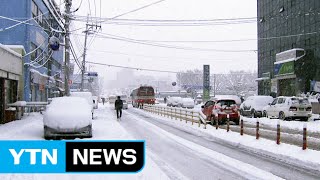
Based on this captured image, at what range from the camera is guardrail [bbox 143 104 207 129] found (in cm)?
2609

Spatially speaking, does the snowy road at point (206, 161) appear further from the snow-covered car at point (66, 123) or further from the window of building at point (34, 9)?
the window of building at point (34, 9)

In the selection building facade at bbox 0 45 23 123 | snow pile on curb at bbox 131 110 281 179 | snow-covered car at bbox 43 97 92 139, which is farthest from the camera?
building facade at bbox 0 45 23 123

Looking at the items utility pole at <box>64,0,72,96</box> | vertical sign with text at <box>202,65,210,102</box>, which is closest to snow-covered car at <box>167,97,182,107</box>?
vertical sign with text at <box>202,65,210,102</box>

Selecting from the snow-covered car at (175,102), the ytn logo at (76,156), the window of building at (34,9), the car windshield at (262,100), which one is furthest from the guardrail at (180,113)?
the ytn logo at (76,156)

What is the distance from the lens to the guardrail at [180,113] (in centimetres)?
2609

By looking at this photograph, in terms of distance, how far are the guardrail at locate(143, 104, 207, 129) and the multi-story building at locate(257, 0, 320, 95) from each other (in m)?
13.3

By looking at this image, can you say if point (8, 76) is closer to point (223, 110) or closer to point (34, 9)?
point (223, 110)

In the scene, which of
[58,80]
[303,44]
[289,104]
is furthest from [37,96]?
Result: [303,44]

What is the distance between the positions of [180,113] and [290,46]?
26.2m

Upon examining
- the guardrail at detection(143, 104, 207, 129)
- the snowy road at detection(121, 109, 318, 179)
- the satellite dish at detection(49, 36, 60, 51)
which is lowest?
the snowy road at detection(121, 109, 318, 179)

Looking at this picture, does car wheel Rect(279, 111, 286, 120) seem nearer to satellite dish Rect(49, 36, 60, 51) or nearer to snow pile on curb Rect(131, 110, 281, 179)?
snow pile on curb Rect(131, 110, 281, 179)

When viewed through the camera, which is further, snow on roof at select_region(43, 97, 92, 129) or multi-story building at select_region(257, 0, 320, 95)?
multi-story building at select_region(257, 0, 320, 95)

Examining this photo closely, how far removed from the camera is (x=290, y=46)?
168 ft

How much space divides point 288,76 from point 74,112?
33.7 meters
